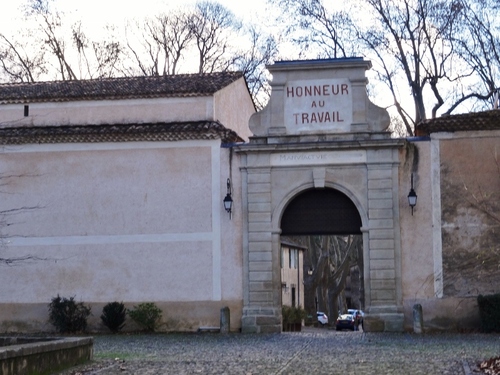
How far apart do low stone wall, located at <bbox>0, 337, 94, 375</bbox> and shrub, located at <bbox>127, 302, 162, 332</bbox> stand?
797cm

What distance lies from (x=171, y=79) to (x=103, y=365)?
41.8 ft

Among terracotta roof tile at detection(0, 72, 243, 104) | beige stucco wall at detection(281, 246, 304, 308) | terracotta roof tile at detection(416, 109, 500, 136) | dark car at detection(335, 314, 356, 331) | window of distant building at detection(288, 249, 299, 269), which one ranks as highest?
terracotta roof tile at detection(0, 72, 243, 104)

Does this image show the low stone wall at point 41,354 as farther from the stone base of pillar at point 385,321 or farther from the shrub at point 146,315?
the stone base of pillar at point 385,321

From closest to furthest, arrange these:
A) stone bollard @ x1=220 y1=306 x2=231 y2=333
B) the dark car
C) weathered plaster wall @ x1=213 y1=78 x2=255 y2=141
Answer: stone bollard @ x1=220 y1=306 x2=231 y2=333, weathered plaster wall @ x1=213 y1=78 x2=255 y2=141, the dark car

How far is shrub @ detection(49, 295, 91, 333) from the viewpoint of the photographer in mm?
23109

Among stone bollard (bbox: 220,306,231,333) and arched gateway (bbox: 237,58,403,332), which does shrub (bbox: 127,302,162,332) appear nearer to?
stone bollard (bbox: 220,306,231,333)

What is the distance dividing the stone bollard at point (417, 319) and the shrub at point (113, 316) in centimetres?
708

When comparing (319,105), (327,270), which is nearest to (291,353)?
(319,105)

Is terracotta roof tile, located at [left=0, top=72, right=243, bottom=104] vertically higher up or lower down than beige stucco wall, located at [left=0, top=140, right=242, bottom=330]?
higher up

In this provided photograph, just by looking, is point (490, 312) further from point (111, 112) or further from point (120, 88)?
point (120, 88)

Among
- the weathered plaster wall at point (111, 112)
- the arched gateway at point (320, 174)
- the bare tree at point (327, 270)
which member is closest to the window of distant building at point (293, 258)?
the bare tree at point (327, 270)

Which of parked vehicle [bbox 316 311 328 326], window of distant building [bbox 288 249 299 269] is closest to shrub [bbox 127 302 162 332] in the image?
parked vehicle [bbox 316 311 328 326]

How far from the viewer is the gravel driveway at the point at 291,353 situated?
13.5m

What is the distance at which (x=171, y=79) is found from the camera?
25703mm
